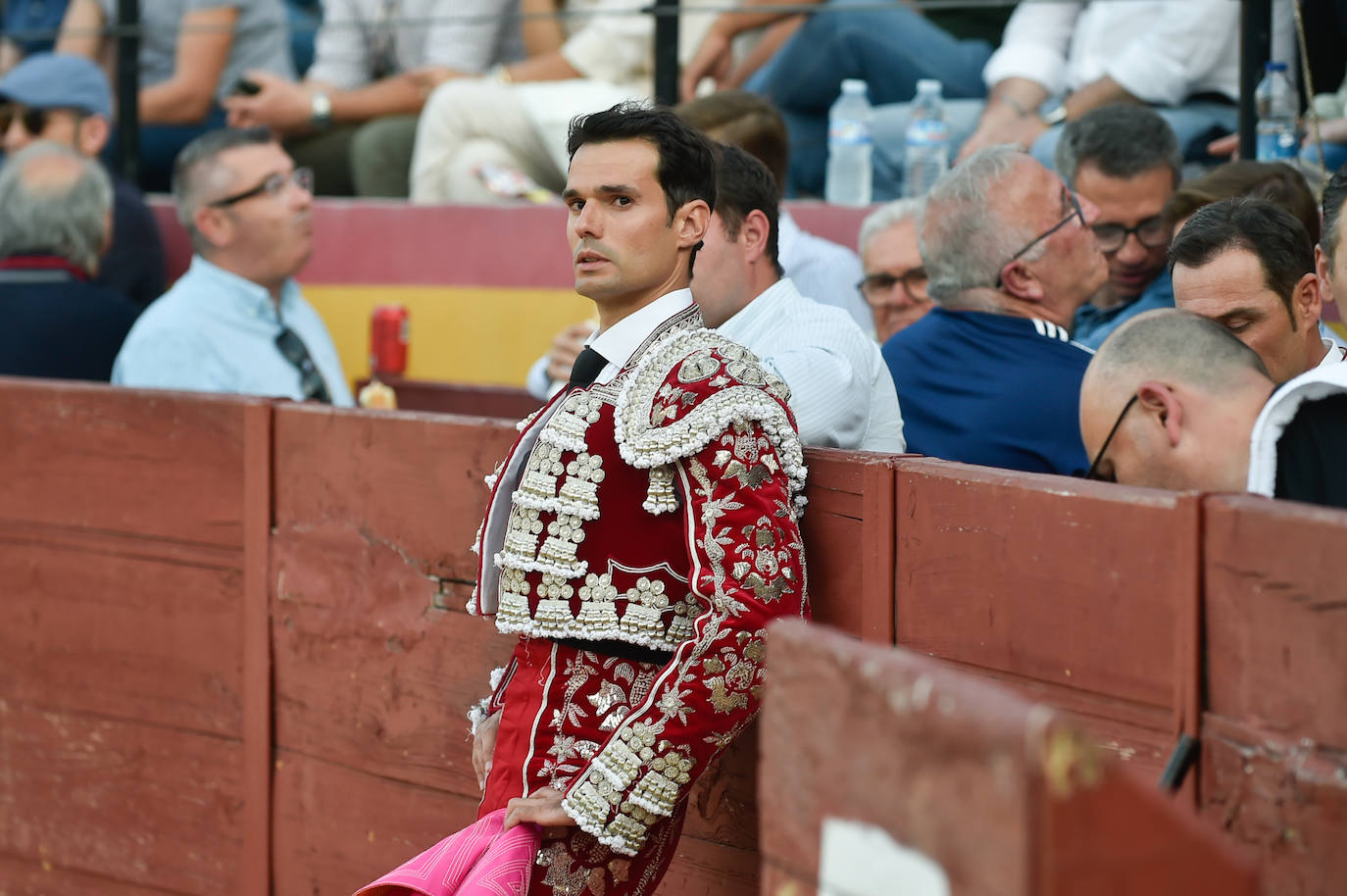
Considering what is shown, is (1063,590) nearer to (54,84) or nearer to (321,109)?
(321,109)

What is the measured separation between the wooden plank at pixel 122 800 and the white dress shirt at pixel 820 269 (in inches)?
64.8

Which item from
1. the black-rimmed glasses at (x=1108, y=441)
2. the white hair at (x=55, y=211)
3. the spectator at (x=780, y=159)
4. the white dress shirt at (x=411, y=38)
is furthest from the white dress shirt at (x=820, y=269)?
the white dress shirt at (x=411, y=38)

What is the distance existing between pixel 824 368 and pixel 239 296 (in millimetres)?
2261

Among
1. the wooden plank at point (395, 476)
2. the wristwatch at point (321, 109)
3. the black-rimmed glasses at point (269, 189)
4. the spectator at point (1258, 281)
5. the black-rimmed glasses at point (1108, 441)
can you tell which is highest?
the wristwatch at point (321, 109)

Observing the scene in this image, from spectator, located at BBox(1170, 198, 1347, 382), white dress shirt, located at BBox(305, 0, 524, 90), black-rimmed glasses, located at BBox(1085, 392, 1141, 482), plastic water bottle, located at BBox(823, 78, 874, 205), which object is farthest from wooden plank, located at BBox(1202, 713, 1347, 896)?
white dress shirt, located at BBox(305, 0, 524, 90)

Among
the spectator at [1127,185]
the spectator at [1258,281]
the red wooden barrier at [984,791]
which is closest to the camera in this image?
the red wooden barrier at [984,791]

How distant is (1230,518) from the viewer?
196 cm

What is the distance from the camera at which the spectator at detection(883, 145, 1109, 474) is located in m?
3.10

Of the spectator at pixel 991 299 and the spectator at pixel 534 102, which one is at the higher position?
the spectator at pixel 534 102

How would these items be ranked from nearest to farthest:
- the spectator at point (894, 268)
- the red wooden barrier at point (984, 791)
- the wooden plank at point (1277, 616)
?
1. the red wooden barrier at point (984, 791)
2. the wooden plank at point (1277, 616)
3. the spectator at point (894, 268)

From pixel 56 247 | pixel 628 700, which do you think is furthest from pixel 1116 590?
pixel 56 247

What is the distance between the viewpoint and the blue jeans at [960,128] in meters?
4.37

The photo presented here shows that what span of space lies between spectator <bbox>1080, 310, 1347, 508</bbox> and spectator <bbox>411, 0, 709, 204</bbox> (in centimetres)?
342

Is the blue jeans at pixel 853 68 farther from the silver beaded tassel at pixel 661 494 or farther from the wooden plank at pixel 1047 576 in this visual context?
the silver beaded tassel at pixel 661 494
